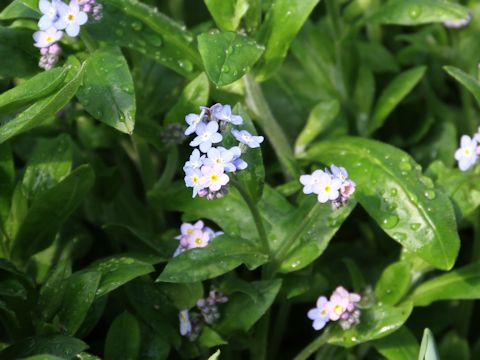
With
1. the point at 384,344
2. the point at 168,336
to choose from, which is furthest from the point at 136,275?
the point at 384,344

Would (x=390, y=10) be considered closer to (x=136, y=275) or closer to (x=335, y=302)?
(x=335, y=302)

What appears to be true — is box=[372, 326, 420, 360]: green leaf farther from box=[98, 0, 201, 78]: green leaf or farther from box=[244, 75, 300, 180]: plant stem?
box=[98, 0, 201, 78]: green leaf

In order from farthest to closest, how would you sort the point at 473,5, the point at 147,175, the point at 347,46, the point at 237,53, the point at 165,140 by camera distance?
the point at 473,5 < the point at 347,46 < the point at 147,175 < the point at 165,140 < the point at 237,53

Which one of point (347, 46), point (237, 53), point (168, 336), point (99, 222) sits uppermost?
point (237, 53)

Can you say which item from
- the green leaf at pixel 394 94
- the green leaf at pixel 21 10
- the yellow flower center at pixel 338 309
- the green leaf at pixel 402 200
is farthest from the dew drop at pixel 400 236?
the green leaf at pixel 21 10

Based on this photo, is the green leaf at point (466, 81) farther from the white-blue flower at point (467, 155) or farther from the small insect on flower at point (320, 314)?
the small insect on flower at point (320, 314)

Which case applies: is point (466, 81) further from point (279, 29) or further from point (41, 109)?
point (41, 109)

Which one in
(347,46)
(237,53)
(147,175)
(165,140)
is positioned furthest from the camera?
(347,46)

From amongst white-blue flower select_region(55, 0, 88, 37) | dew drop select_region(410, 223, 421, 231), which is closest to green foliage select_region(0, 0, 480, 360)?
dew drop select_region(410, 223, 421, 231)

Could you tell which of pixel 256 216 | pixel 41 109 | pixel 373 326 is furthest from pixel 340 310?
pixel 41 109
